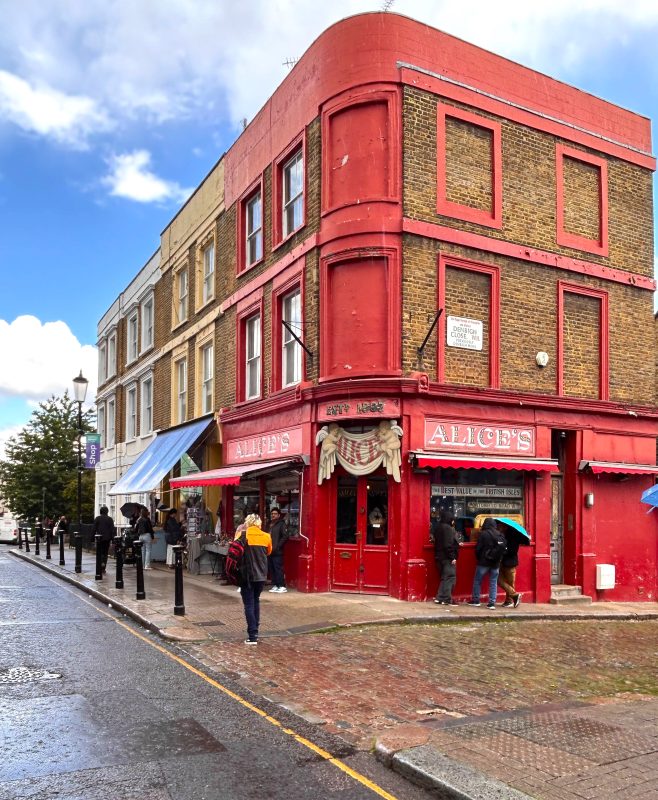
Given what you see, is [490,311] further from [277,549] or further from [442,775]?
[442,775]

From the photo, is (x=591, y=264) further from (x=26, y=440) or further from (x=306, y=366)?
(x=26, y=440)

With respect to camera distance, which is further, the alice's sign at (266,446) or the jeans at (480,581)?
the alice's sign at (266,446)

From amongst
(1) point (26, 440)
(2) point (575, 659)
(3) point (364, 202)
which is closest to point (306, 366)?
(3) point (364, 202)

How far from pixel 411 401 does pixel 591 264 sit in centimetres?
586

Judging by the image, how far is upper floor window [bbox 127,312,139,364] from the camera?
3017 cm

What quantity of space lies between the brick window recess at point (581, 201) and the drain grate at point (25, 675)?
13.0 m

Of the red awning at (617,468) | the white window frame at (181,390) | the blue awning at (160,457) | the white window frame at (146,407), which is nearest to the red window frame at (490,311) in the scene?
the red awning at (617,468)

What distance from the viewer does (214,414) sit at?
2083cm

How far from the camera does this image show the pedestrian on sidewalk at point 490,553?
13898 mm

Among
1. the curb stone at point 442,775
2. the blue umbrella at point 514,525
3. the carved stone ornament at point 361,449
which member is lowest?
the curb stone at point 442,775

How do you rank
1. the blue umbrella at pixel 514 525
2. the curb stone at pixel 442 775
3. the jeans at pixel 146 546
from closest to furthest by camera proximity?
the curb stone at pixel 442 775
the blue umbrella at pixel 514 525
the jeans at pixel 146 546

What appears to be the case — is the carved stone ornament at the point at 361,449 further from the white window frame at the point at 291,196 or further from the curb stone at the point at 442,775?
the curb stone at the point at 442,775

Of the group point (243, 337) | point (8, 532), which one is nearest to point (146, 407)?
point (243, 337)

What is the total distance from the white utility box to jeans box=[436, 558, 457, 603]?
4198mm
